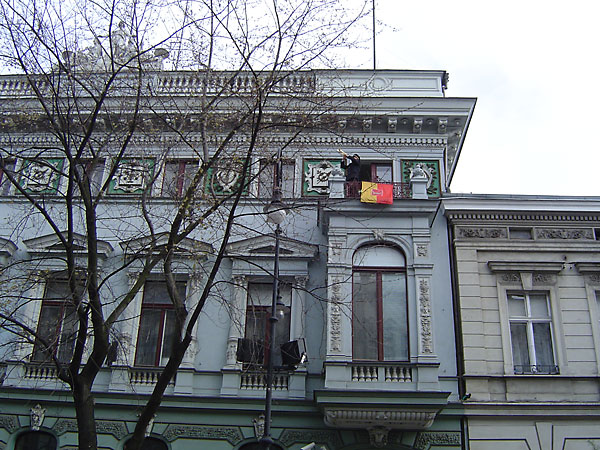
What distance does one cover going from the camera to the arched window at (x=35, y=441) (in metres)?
16.5

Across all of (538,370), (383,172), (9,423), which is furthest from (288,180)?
(9,423)

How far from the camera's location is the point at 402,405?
49.3ft

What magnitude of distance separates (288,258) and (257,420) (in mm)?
4203

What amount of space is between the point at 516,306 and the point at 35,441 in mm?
12677

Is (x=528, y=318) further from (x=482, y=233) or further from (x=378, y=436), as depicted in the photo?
(x=378, y=436)

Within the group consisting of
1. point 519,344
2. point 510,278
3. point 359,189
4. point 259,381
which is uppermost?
point 359,189

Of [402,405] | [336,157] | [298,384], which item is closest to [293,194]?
[336,157]

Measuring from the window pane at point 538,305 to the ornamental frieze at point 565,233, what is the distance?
1615mm

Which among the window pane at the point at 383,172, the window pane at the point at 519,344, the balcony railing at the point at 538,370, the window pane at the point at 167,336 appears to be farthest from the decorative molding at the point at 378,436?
the window pane at the point at 383,172

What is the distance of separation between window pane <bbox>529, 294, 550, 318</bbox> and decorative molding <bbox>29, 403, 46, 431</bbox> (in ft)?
41.6

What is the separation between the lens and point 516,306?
685 inches

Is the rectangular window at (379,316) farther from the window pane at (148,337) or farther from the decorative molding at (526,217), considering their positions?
the window pane at (148,337)

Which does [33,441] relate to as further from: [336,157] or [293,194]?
[336,157]

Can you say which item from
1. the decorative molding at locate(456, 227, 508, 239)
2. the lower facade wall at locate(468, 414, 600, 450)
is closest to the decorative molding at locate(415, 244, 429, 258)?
the decorative molding at locate(456, 227, 508, 239)
